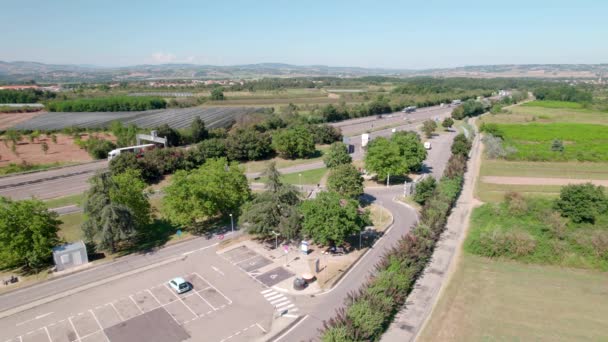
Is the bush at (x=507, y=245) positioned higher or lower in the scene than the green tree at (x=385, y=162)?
lower

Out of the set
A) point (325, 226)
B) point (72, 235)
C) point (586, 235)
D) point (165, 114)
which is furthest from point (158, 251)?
point (165, 114)

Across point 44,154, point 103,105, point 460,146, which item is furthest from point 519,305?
point 103,105

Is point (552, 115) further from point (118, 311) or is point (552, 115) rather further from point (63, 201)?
point (118, 311)

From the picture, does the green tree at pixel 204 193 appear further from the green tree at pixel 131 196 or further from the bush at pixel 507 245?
the bush at pixel 507 245

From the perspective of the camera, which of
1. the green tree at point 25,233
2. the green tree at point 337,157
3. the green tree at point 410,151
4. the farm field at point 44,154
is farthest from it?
the farm field at point 44,154

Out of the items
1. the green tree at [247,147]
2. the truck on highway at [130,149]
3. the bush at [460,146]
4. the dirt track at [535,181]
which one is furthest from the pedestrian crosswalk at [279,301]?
the bush at [460,146]

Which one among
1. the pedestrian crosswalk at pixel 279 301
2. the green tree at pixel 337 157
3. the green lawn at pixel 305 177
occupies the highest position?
the green tree at pixel 337 157

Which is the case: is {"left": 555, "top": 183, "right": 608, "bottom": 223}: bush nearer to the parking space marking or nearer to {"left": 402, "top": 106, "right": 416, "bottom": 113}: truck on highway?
the parking space marking
